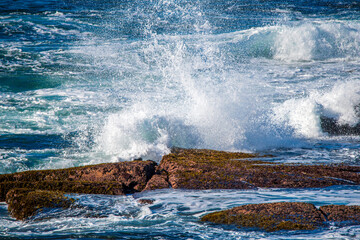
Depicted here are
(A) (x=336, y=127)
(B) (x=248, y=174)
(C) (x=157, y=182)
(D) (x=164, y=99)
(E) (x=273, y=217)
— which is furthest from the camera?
(D) (x=164, y=99)

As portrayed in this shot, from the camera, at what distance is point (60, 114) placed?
26.3ft

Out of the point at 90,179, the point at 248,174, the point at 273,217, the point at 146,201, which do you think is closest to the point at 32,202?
the point at 90,179

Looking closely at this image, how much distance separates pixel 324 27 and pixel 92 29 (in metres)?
10.3

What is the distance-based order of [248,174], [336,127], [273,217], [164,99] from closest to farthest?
1. [273,217]
2. [248,174]
3. [336,127]
4. [164,99]

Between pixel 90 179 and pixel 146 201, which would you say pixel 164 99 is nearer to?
pixel 90 179

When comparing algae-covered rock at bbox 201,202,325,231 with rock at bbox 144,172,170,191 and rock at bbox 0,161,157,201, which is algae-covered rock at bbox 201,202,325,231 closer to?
rock at bbox 144,172,170,191

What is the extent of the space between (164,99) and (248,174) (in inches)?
207

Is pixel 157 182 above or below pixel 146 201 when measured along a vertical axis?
above

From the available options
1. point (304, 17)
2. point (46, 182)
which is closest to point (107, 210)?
point (46, 182)

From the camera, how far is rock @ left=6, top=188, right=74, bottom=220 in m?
3.11

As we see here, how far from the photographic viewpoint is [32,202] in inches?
123

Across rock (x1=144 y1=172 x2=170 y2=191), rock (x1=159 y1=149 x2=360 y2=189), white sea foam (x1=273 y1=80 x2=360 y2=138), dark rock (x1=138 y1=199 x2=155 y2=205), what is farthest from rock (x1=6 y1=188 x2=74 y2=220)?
white sea foam (x1=273 y1=80 x2=360 y2=138)

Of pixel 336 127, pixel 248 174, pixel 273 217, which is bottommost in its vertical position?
pixel 273 217

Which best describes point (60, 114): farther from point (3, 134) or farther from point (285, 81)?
point (285, 81)
